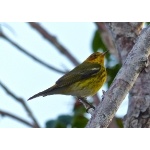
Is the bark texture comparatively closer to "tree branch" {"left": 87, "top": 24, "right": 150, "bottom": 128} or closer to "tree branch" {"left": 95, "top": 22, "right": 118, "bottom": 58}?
"tree branch" {"left": 95, "top": 22, "right": 118, "bottom": 58}

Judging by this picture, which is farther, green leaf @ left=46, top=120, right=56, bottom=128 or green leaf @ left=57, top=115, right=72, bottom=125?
green leaf @ left=57, top=115, right=72, bottom=125

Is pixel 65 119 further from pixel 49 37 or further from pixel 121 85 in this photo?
pixel 49 37

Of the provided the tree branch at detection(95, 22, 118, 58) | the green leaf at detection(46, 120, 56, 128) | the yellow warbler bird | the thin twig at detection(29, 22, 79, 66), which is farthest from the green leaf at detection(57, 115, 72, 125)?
the thin twig at detection(29, 22, 79, 66)

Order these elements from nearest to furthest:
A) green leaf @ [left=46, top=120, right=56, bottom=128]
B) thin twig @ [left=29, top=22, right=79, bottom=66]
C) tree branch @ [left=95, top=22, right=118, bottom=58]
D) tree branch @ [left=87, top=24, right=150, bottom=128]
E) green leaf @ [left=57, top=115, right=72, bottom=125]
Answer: tree branch @ [left=87, top=24, right=150, bottom=128], green leaf @ [left=46, top=120, right=56, bottom=128], green leaf @ [left=57, top=115, right=72, bottom=125], tree branch @ [left=95, top=22, right=118, bottom=58], thin twig @ [left=29, top=22, right=79, bottom=66]

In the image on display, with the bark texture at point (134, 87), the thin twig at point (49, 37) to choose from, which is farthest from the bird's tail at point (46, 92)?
the thin twig at point (49, 37)

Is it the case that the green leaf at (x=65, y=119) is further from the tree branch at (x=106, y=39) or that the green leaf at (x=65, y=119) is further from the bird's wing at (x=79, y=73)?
the tree branch at (x=106, y=39)

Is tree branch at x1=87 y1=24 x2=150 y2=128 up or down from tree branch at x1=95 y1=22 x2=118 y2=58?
down

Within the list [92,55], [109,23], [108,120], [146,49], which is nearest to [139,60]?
[146,49]
